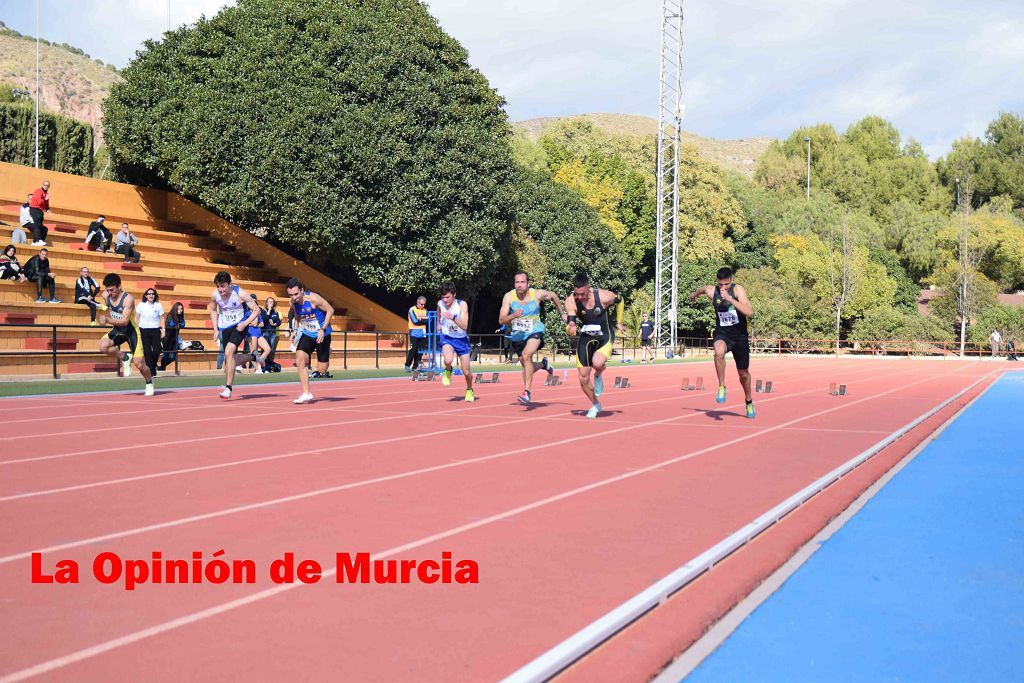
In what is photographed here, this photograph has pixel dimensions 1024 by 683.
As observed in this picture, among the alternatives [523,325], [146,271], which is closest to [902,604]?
[523,325]

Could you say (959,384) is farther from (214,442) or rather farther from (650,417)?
(214,442)

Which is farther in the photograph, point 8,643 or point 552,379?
point 552,379

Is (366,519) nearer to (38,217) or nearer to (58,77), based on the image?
(38,217)

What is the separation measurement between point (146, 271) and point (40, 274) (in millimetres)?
5557

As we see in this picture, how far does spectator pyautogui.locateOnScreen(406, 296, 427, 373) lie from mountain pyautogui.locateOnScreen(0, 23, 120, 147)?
286 ft

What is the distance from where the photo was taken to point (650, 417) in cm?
1383

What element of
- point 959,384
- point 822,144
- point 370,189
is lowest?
point 959,384

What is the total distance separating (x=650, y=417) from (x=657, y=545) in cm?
831

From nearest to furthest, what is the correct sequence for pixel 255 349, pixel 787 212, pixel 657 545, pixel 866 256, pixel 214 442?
pixel 657 545 → pixel 214 442 → pixel 255 349 → pixel 866 256 → pixel 787 212

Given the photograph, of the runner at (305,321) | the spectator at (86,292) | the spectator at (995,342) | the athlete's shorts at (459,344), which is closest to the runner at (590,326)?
the athlete's shorts at (459,344)

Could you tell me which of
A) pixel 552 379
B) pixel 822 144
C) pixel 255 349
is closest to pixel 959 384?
pixel 552 379

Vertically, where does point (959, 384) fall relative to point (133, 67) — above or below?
below

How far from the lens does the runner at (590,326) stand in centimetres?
1273

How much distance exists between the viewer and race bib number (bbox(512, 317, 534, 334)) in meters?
14.6
